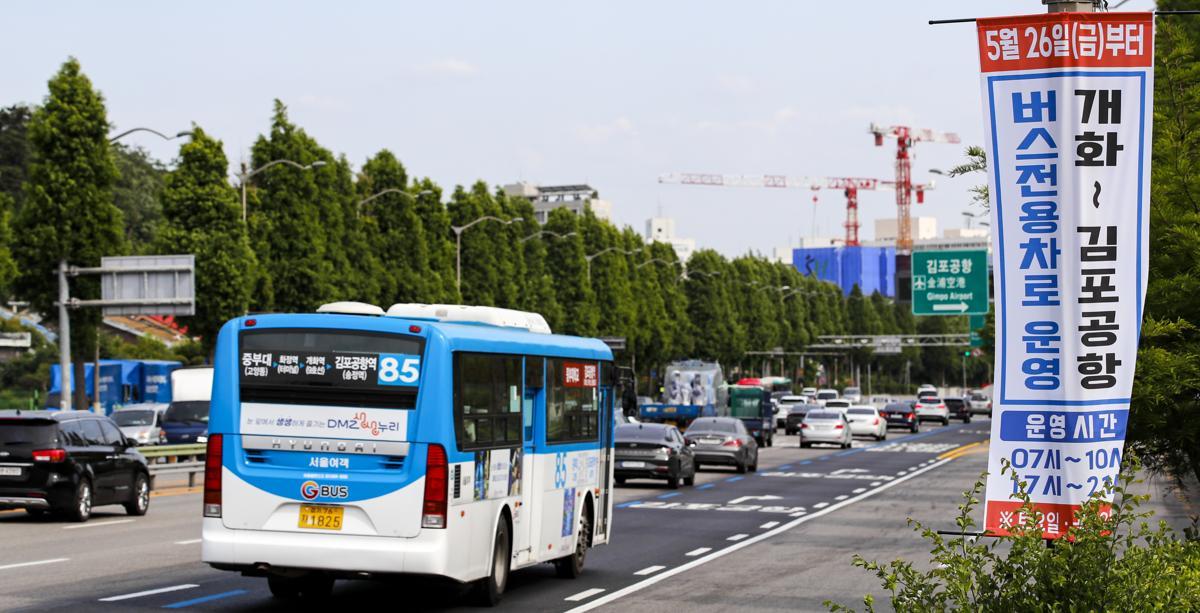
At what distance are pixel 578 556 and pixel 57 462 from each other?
9.81 metres

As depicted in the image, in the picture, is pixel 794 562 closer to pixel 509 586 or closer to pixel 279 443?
pixel 509 586

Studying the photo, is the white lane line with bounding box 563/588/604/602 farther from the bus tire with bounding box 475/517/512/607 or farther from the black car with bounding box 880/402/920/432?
the black car with bounding box 880/402/920/432

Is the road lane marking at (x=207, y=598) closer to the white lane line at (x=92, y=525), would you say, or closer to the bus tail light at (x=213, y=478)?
the bus tail light at (x=213, y=478)

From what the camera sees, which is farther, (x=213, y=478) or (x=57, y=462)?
(x=57, y=462)

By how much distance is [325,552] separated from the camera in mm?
14703

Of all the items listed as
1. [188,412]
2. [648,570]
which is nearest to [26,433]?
[648,570]

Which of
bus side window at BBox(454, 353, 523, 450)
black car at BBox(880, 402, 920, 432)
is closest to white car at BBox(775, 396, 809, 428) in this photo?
black car at BBox(880, 402, 920, 432)

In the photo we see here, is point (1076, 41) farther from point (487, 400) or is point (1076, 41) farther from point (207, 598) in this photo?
point (207, 598)

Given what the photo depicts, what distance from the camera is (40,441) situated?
25.7 meters

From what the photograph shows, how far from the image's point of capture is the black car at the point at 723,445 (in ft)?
150

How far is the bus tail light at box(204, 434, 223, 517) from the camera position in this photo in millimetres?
14914

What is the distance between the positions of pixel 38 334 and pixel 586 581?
82599 mm

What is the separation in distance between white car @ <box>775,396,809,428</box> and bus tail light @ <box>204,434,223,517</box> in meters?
73.4

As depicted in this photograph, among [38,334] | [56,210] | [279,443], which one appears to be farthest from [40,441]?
[38,334]
